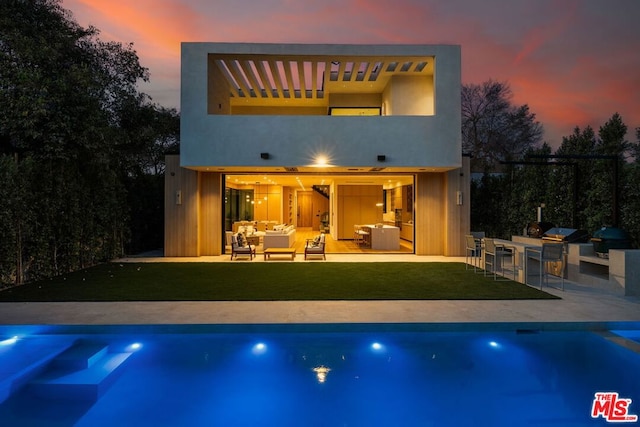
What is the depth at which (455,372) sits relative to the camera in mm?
4492

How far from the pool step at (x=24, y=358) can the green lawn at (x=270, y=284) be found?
1.78 metres

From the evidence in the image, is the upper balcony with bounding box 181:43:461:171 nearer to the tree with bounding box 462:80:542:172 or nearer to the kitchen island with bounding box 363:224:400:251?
the kitchen island with bounding box 363:224:400:251

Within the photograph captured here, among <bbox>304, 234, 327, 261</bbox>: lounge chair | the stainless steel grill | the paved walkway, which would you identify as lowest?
the paved walkway

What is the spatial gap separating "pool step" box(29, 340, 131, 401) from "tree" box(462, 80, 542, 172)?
82.4 ft

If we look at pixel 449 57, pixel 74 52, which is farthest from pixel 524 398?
pixel 74 52

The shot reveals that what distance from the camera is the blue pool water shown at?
372 centimetres

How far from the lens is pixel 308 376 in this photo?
438 cm

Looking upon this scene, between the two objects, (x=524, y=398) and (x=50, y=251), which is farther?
(x=50, y=251)

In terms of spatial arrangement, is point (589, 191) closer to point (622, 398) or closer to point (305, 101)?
point (622, 398)

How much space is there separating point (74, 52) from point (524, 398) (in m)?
13.7

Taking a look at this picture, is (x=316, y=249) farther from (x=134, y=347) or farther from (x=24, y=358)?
(x=24, y=358)

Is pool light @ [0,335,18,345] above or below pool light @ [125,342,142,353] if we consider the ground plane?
above

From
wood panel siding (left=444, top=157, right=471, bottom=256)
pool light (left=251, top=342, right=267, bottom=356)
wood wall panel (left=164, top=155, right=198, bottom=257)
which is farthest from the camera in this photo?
wood panel siding (left=444, top=157, right=471, bottom=256)

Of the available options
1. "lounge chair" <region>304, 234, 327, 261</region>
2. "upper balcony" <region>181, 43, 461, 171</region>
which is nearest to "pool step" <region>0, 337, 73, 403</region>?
"upper balcony" <region>181, 43, 461, 171</region>
